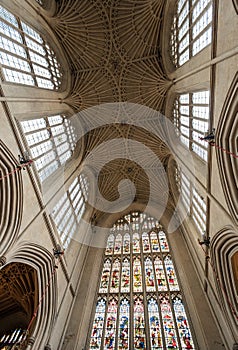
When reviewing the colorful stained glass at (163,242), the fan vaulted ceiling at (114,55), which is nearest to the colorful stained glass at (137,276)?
the colorful stained glass at (163,242)

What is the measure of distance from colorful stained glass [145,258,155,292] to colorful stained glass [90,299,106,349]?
2.01 m

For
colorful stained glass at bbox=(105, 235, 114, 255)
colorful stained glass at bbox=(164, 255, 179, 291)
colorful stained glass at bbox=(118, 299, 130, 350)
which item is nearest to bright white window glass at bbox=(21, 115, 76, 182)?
colorful stained glass at bbox=(105, 235, 114, 255)

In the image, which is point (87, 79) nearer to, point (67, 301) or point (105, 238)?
point (105, 238)

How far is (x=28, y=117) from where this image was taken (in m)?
8.08

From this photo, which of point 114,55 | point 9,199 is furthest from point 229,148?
point 114,55

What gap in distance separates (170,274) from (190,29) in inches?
394

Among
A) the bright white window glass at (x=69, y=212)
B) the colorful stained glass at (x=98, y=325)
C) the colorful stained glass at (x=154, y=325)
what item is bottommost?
the colorful stained glass at (x=98, y=325)

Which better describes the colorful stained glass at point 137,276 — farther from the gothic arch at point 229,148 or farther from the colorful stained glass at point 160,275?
the gothic arch at point 229,148

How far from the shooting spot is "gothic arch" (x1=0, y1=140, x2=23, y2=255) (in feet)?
21.4

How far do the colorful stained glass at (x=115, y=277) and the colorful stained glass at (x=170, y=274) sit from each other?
2.31 metres

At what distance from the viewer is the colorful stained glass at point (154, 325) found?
775 centimetres

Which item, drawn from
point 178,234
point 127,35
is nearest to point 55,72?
point 127,35

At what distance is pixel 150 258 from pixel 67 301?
4.44m

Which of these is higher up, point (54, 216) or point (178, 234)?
point (54, 216)
